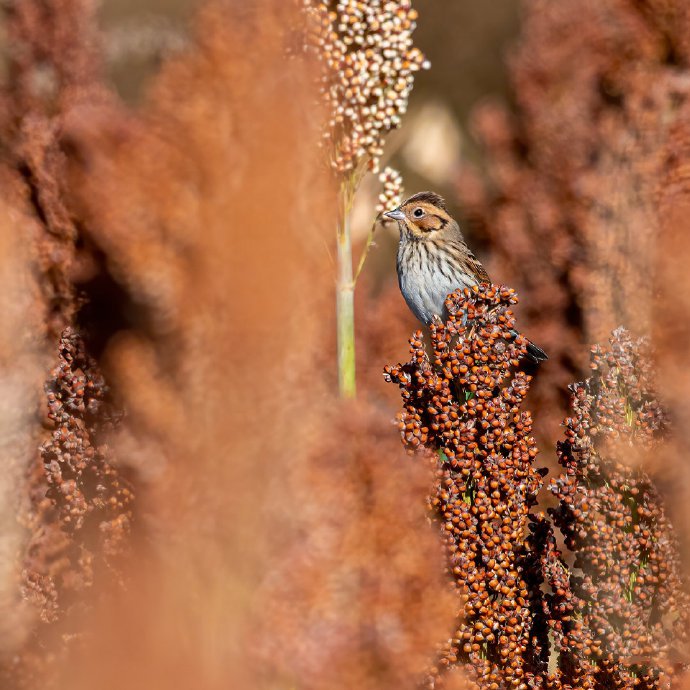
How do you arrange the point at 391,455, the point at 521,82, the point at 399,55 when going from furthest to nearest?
the point at 521,82 → the point at 399,55 → the point at 391,455

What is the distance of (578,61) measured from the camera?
3.89m

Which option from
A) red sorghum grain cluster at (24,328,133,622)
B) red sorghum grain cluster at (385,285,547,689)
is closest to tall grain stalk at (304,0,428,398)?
red sorghum grain cluster at (385,285,547,689)

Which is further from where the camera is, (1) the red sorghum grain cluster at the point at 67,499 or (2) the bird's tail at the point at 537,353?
(2) the bird's tail at the point at 537,353

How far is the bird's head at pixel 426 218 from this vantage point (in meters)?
3.48

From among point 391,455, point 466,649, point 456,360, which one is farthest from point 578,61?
point 391,455

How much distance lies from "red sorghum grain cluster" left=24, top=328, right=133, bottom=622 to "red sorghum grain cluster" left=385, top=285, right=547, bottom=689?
21.9 inches

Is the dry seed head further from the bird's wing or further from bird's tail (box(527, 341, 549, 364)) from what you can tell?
the bird's wing

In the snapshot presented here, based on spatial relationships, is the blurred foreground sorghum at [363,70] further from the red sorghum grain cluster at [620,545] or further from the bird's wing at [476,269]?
the bird's wing at [476,269]

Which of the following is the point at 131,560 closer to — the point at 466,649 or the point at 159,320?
the point at 159,320

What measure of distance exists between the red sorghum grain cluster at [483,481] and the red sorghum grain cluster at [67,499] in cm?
56

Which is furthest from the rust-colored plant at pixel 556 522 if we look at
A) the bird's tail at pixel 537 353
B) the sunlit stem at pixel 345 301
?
the bird's tail at pixel 537 353

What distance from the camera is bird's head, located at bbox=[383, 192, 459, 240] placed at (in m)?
3.48

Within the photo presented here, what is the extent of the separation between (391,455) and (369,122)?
3.98 feet

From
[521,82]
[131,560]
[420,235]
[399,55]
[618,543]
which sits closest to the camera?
[131,560]
